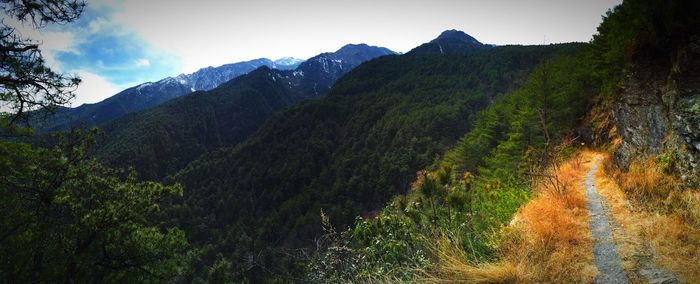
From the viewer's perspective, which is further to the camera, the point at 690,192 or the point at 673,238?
the point at 690,192

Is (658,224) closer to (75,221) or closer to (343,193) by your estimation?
(75,221)

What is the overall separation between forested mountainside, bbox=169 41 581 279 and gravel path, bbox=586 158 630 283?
6079 cm

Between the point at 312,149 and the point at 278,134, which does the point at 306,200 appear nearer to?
the point at 312,149

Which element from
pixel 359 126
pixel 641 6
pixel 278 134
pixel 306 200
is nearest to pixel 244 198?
pixel 306 200

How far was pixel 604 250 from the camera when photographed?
11.5 feet

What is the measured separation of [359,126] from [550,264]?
141982mm

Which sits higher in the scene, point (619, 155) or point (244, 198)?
point (619, 155)

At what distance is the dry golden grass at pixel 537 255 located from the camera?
9.55 feet

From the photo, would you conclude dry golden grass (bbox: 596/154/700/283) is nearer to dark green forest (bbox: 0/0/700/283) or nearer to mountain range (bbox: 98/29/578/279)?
dark green forest (bbox: 0/0/700/283)

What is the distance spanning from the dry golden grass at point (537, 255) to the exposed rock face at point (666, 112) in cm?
192

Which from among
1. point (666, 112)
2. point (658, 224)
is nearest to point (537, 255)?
point (658, 224)

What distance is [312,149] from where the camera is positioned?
454ft

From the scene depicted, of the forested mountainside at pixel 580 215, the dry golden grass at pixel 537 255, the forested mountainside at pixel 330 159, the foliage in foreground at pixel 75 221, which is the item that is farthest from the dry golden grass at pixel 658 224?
the forested mountainside at pixel 330 159

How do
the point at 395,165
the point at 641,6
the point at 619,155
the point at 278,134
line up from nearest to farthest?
the point at 641,6 < the point at 619,155 < the point at 395,165 < the point at 278,134
